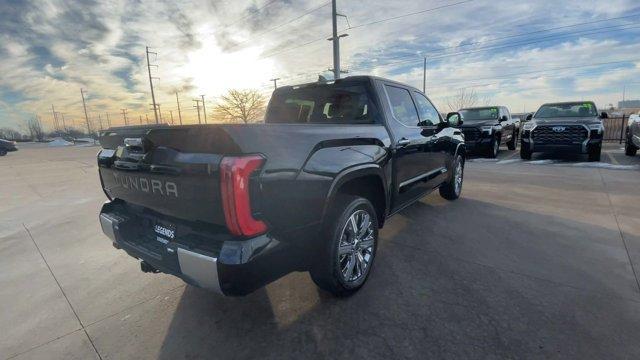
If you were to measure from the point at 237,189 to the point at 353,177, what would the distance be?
115 centimetres

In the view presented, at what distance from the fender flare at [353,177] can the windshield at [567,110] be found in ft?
34.3

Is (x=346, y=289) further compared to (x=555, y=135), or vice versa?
(x=555, y=135)

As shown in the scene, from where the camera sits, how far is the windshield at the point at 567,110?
1052cm

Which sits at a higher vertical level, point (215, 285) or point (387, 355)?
point (215, 285)

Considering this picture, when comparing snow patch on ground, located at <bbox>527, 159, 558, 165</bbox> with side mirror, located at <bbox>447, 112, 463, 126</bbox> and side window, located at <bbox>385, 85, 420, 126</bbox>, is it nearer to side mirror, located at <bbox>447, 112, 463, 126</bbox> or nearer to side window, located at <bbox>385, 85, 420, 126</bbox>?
side mirror, located at <bbox>447, 112, 463, 126</bbox>

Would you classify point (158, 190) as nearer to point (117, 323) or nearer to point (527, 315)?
point (117, 323)

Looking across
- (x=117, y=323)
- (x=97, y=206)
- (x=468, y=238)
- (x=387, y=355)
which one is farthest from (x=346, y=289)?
(x=97, y=206)

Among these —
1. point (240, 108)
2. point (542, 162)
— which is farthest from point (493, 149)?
point (240, 108)

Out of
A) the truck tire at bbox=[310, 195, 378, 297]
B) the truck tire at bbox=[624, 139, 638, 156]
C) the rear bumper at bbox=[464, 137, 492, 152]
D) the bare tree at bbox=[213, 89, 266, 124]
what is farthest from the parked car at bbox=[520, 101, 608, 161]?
the bare tree at bbox=[213, 89, 266, 124]

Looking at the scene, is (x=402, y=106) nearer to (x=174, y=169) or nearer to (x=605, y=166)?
(x=174, y=169)

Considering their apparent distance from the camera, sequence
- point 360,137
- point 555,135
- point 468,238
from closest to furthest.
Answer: point 360,137
point 468,238
point 555,135

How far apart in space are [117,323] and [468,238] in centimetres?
367

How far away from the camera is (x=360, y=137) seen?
2963mm

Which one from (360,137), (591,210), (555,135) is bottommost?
(591,210)
